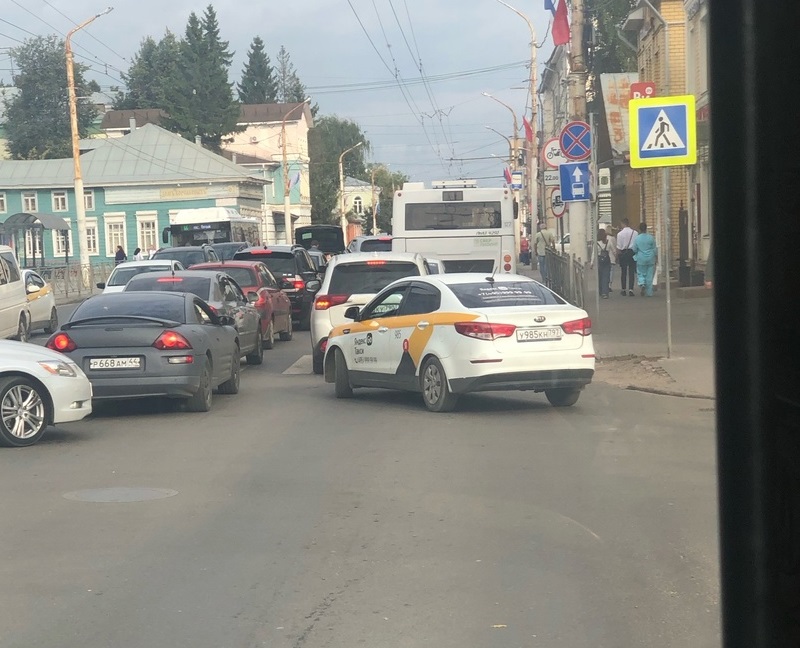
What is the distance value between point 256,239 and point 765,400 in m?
55.2

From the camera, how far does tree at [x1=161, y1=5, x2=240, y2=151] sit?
10131cm

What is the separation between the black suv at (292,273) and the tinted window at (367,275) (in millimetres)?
8272

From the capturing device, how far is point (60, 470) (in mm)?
10031

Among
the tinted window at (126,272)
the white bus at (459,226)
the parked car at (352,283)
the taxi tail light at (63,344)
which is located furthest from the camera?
the white bus at (459,226)

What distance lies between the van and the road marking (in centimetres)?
645

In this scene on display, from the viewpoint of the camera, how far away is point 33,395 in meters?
11.4

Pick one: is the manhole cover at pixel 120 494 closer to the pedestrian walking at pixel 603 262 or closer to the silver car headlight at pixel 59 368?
the silver car headlight at pixel 59 368

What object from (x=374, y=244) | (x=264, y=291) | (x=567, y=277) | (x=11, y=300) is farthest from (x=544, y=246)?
(x=11, y=300)

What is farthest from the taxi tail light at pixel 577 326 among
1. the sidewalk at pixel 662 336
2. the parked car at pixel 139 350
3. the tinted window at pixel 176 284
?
the tinted window at pixel 176 284

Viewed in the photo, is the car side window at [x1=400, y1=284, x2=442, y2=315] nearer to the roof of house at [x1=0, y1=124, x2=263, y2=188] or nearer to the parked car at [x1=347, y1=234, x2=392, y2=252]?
the parked car at [x1=347, y1=234, x2=392, y2=252]

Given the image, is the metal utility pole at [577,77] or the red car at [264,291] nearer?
the red car at [264,291]

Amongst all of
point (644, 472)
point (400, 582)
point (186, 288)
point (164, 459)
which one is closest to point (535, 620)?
point (400, 582)

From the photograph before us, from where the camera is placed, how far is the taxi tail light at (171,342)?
1323 cm

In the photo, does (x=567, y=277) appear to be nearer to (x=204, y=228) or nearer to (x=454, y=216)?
(x=454, y=216)
